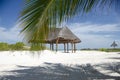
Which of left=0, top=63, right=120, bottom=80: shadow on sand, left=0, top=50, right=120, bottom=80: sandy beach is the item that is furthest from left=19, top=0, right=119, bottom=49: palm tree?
left=0, top=63, right=120, bottom=80: shadow on sand

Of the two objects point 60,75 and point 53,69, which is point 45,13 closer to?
point 60,75

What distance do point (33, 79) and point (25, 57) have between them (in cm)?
943

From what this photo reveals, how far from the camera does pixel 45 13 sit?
3170 millimetres

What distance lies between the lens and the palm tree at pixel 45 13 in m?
3.16

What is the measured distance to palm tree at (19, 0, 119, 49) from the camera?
10.4 ft

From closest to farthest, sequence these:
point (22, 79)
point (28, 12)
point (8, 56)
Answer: point (28, 12), point (22, 79), point (8, 56)

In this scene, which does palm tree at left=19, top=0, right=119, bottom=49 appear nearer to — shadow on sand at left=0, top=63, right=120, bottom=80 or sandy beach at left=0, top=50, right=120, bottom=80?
sandy beach at left=0, top=50, right=120, bottom=80

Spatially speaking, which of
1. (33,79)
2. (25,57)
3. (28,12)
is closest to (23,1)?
(28,12)

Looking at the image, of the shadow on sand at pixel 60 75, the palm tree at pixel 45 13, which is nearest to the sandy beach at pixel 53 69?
the shadow on sand at pixel 60 75

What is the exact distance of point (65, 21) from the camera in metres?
3.28

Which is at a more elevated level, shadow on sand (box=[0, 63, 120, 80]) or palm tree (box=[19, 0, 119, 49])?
palm tree (box=[19, 0, 119, 49])

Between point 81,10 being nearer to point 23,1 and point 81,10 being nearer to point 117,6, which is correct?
point 117,6

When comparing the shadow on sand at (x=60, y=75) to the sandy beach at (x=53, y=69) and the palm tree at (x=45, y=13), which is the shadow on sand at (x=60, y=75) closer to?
the sandy beach at (x=53, y=69)

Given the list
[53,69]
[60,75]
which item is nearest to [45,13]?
[60,75]
